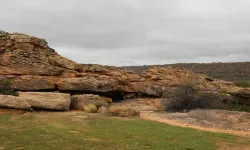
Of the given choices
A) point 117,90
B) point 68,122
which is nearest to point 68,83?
point 117,90

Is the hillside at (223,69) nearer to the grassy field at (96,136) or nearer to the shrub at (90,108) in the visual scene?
the shrub at (90,108)

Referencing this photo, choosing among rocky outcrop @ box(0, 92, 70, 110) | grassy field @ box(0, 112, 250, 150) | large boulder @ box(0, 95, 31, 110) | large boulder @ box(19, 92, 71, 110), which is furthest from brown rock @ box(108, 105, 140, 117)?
large boulder @ box(0, 95, 31, 110)

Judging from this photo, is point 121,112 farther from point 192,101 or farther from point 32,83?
point 192,101

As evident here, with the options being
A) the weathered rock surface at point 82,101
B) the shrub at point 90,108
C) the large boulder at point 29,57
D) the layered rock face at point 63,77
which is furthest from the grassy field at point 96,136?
the large boulder at point 29,57

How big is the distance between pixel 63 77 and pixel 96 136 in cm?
1819

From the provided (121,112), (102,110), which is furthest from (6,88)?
(121,112)

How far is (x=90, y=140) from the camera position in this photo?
17.0 metres

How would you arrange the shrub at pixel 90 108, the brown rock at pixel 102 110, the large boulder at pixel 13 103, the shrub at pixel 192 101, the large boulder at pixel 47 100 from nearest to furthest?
the large boulder at pixel 13 103
the large boulder at pixel 47 100
the brown rock at pixel 102 110
the shrub at pixel 90 108
the shrub at pixel 192 101

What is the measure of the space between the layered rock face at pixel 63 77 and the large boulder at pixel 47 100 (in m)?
0.09

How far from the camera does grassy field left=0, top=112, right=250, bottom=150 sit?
15766 millimetres

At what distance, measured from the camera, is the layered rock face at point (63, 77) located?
33.9m

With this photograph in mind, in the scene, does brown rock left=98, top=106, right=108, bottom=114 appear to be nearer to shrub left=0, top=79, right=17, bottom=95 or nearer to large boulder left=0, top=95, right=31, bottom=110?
large boulder left=0, top=95, right=31, bottom=110

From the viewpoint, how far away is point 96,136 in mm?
18547

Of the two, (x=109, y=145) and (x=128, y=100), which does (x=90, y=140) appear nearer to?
(x=109, y=145)
